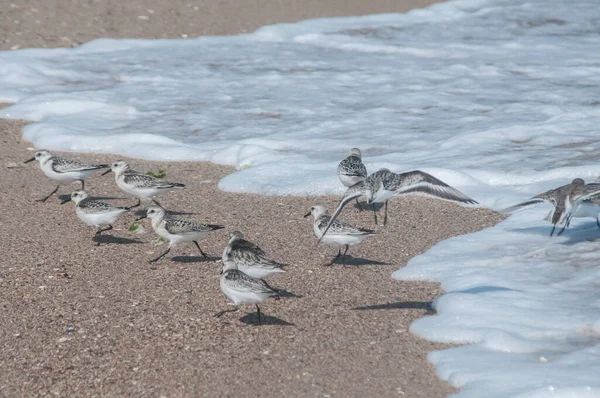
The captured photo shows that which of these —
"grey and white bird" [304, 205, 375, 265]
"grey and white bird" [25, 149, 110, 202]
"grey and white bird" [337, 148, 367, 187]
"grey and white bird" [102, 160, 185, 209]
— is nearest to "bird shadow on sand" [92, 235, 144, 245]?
"grey and white bird" [102, 160, 185, 209]

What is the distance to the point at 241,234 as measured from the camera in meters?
6.35

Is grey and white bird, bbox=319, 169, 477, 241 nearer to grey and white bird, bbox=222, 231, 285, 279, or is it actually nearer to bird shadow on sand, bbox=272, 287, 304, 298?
bird shadow on sand, bbox=272, 287, 304, 298

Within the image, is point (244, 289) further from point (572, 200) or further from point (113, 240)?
point (572, 200)

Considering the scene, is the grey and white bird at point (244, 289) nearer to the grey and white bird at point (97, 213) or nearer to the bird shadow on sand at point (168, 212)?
the grey and white bird at point (97, 213)

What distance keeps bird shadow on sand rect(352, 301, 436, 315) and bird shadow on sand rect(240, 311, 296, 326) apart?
0.52m

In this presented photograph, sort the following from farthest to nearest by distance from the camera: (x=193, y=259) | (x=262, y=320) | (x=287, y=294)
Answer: (x=193, y=259) → (x=287, y=294) → (x=262, y=320)

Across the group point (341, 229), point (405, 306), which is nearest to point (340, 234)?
point (341, 229)

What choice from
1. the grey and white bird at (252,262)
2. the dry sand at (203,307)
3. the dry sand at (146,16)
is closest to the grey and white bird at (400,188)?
the dry sand at (203,307)

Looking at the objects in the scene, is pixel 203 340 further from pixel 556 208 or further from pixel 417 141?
pixel 417 141

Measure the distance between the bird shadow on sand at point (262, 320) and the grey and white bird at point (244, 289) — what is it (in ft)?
0.13

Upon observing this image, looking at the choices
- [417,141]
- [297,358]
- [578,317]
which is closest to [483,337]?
[578,317]

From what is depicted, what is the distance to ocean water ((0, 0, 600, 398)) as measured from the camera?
212 inches

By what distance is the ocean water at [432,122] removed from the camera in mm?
5375

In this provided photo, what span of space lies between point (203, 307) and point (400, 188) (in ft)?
7.29
